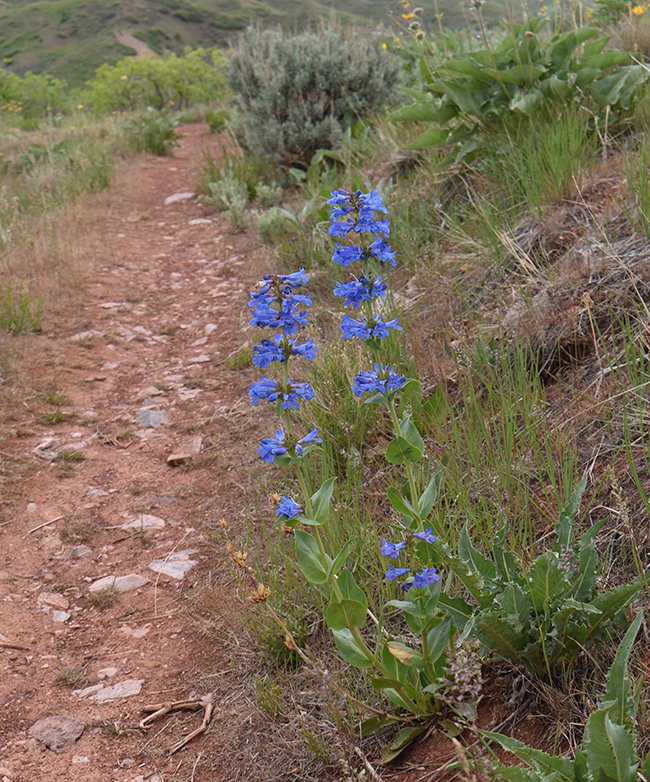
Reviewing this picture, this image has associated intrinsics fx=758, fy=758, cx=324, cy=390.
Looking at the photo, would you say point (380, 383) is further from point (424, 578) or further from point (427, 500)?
point (424, 578)

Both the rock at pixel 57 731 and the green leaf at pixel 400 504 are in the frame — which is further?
the rock at pixel 57 731

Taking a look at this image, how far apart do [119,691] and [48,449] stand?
5.61ft

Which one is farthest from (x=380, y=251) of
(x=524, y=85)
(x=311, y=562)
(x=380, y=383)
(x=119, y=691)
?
(x=524, y=85)

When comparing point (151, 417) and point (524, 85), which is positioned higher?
point (524, 85)

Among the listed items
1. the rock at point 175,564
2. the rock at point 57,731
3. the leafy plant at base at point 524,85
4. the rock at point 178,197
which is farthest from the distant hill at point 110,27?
the rock at point 57,731

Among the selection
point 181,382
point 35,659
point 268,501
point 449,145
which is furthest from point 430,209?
point 35,659

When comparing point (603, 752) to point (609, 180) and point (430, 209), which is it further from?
point (430, 209)

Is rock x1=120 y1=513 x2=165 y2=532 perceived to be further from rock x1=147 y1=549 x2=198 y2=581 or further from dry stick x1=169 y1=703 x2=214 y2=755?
dry stick x1=169 y1=703 x2=214 y2=755

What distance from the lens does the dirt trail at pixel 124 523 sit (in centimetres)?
231

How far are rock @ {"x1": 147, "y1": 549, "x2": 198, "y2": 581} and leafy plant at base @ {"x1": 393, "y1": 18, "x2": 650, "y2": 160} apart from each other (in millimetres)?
3173

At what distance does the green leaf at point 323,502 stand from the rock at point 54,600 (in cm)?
142

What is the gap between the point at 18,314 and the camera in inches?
193

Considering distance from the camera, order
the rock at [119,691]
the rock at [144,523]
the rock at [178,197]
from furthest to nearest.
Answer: the rock at [178,197]
the rock at [144,523]
the rock at [119,691]

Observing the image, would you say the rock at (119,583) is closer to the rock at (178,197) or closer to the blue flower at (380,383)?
the blue flower at (380,383)
